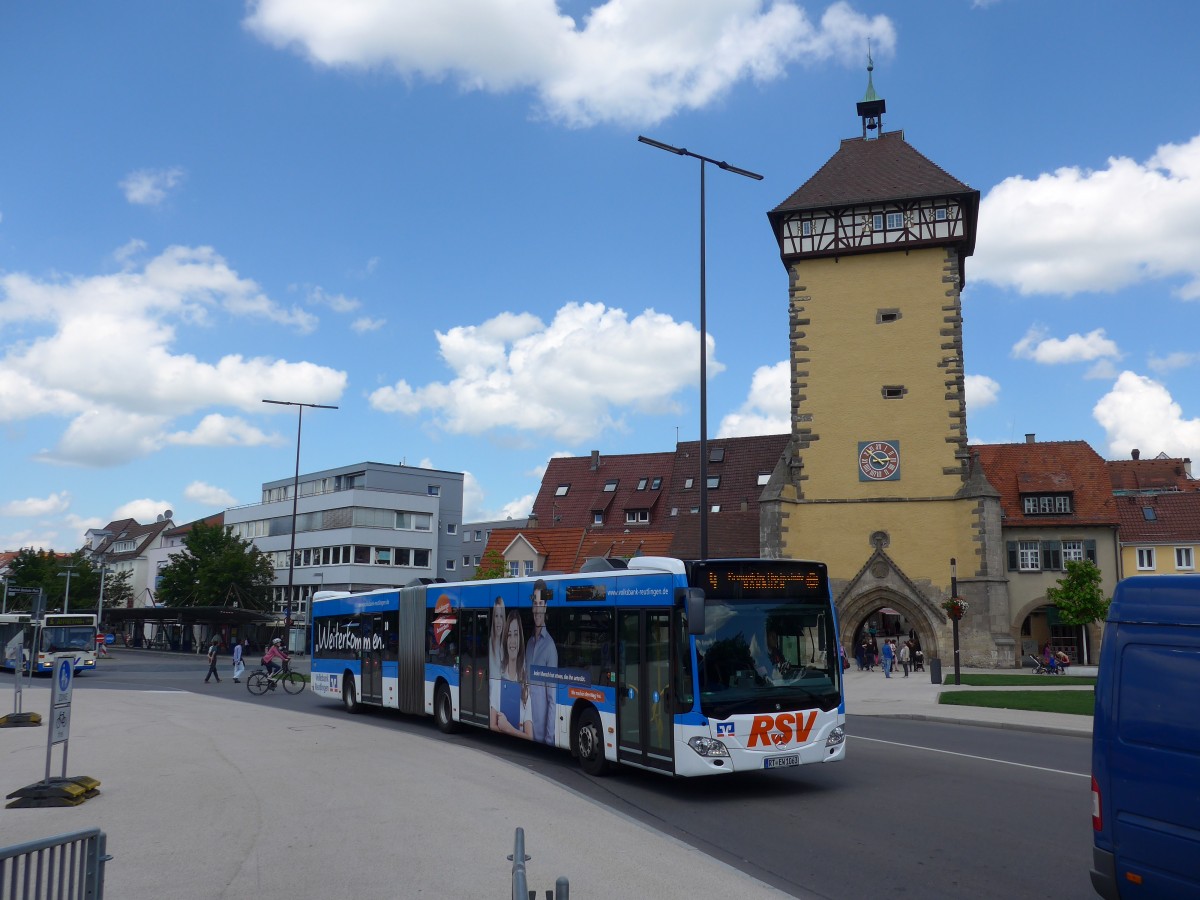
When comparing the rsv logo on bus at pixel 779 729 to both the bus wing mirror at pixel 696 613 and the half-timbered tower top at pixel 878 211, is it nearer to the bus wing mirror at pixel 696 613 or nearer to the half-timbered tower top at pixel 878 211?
the bus wing mirror at pixel 696 613

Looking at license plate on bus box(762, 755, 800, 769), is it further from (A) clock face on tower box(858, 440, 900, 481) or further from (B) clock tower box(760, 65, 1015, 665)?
(A) clock face on tower box(858, 440, 900, 481)

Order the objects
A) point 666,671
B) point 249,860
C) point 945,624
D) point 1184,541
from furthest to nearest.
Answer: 1. point 1184,541
2. point 945,624
3. point 666,671
4. point 249,860

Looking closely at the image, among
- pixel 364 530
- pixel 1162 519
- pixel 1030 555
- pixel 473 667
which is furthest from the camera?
pixel 364 530

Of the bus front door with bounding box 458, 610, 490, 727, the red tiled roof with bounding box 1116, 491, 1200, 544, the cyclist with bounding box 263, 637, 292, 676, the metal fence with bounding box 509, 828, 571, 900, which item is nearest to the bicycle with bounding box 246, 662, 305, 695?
the cyclist with bounding box 263, 637, 292, 676

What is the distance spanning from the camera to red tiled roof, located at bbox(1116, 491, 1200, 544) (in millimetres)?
52469

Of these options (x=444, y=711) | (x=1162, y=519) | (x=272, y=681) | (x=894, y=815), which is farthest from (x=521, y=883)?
(x=1162, y=519)

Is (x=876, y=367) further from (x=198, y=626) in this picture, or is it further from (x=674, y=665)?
(x=198, y=626)

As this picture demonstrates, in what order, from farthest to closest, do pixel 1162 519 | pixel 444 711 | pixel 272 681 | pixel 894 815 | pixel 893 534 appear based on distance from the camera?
pixel 1162 519, pixel 893 534, pixel 272 681, pixel 444 711, pixel 894 815

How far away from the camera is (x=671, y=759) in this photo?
454 inches

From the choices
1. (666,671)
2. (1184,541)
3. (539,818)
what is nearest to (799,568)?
(666,671)

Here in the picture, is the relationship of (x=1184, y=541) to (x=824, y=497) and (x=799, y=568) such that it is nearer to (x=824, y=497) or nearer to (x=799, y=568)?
(x=824, y=497)

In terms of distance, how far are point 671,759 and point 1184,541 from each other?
4968 cm

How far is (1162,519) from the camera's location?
53.4 m

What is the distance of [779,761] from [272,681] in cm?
2310
